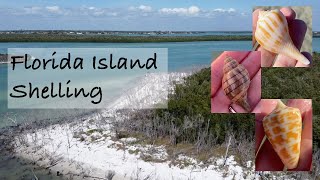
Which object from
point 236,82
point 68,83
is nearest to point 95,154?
point 236,82

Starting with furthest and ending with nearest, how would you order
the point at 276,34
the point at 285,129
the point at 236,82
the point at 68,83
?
the point at 68,83, the point at 236,82, the point at 285,129, the point at 276,34

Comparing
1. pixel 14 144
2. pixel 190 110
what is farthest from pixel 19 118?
pixel 190 110

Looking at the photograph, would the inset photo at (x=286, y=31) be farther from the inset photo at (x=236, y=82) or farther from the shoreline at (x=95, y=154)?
the shoreline at (x=95, y=154)

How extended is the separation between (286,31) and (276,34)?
11cm

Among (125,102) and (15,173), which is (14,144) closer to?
(15,173)

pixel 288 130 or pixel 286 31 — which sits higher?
pixel 286 31

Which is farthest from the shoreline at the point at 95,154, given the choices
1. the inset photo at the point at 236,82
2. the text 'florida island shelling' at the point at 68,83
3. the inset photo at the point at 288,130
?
the inset photo at the point at 236,82

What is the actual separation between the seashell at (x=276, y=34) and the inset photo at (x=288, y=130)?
0.56 meters

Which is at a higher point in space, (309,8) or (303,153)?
(309,8)

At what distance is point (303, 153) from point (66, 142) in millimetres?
6082

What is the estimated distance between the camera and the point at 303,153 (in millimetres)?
4605

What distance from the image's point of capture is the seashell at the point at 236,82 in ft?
15.4

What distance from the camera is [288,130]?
15.0 feet

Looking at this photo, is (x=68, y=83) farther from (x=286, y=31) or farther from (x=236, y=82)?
(x=286, y=31)
